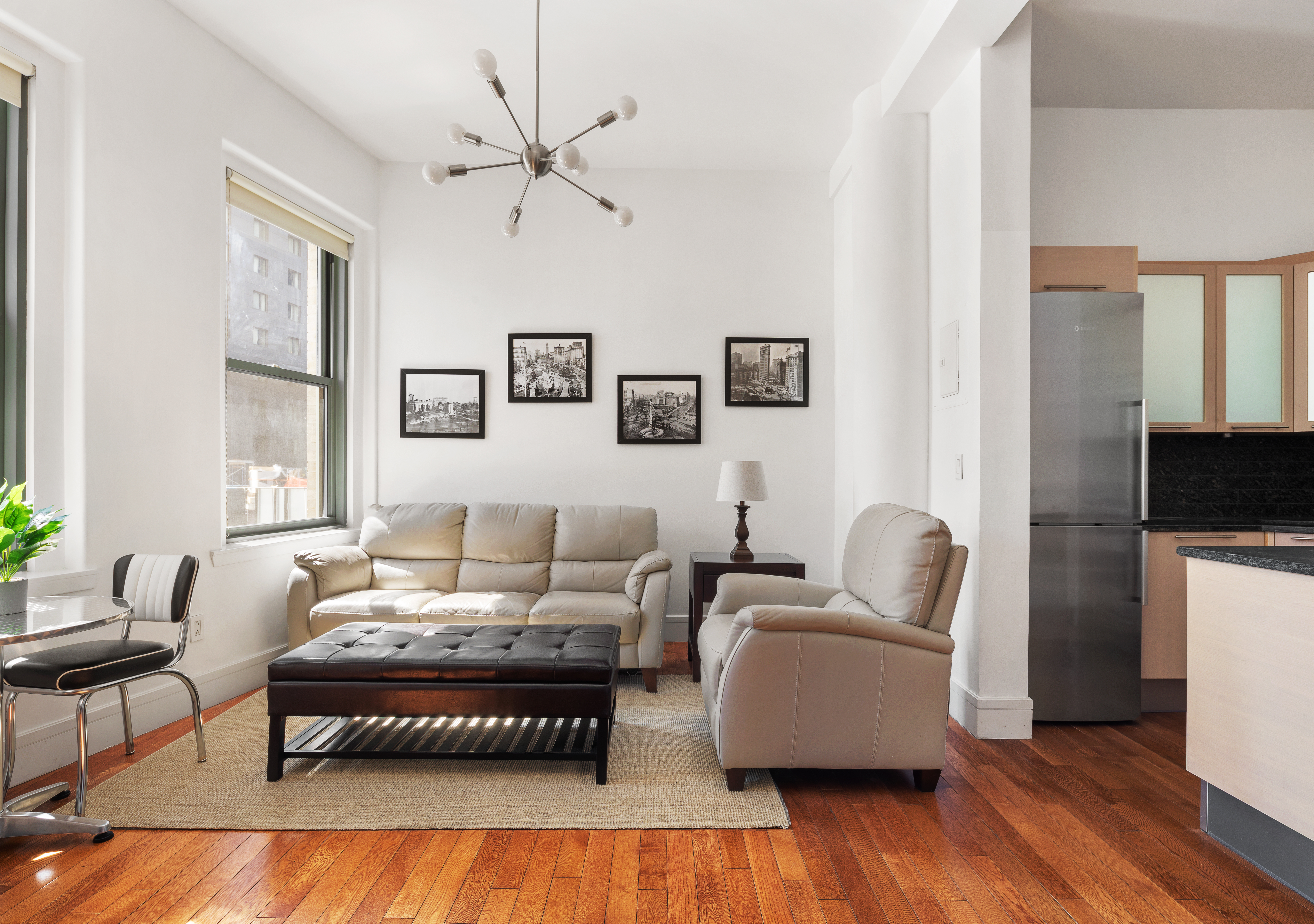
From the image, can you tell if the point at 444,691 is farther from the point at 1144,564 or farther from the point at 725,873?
the point at 1144,564

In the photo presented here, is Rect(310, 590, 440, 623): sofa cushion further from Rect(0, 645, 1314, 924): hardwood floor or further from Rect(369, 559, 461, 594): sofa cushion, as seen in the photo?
Rect(0, 645, 1314, 924): hardwood floor

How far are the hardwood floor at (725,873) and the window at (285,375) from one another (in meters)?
2.04

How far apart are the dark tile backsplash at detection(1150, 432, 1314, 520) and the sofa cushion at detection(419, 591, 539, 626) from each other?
3.38m

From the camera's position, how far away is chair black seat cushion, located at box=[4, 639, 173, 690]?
83.4 inches

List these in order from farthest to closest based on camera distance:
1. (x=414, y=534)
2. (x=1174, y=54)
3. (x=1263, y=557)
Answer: (x=414, y=534)
(x=1174, y=54)
(x=1263, y=557)

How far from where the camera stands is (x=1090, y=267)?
3.31 m

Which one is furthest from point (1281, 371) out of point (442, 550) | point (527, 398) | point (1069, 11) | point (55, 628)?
point (55, 628)

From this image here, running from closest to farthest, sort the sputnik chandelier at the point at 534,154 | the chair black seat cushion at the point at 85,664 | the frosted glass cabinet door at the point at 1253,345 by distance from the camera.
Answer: the chair black seat cushion at the point at 85,664
the sputnik chandelier at the point at 534,154
the frosted glass cabinet door at the point at 1253,345

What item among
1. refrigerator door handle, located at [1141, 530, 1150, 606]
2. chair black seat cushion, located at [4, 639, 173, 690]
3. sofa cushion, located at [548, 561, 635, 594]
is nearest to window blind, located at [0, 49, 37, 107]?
chair black seat cushion, located at [4, 639, 173, 690]

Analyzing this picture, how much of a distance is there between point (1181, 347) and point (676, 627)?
3229 mm

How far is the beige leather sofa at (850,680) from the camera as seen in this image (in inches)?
91.0

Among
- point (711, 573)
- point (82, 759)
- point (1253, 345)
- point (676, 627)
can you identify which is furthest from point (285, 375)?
point (1253, 345)

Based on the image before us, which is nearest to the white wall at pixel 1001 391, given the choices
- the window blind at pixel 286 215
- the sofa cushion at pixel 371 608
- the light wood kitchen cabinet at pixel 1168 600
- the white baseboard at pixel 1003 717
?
the white baseboard at pixel 1003 717

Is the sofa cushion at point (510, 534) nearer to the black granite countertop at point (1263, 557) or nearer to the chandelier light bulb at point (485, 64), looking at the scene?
the chandelier light bulb at point (485, 64)
